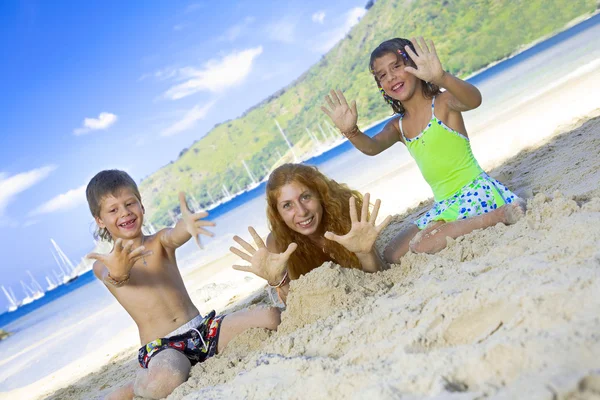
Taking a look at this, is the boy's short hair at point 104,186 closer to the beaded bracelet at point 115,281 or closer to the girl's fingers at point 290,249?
the beaded bracelet at point 115,281

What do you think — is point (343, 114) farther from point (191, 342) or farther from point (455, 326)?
point (455, 326)

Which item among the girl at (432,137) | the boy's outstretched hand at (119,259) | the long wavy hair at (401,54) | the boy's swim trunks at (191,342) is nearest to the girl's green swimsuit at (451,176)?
the girl at (432,137)

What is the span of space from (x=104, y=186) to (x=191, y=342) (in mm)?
1103

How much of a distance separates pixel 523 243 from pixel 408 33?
51.6m

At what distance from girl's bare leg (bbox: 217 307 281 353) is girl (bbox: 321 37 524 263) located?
0.86 meters

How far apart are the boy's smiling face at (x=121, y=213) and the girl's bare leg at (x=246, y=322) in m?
0.82

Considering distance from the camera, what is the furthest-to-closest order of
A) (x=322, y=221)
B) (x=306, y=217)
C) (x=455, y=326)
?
1. (x=322, y=221)
2. (x=306, y=217)
3. (x=455, y=326)

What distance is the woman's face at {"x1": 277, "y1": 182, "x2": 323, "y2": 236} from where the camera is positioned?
2.97 m

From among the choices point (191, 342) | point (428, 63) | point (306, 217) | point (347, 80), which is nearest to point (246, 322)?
point (191, 342)

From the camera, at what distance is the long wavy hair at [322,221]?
9.96 feet

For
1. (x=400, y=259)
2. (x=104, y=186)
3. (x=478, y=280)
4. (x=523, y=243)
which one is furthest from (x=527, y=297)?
(x=104, y=186)

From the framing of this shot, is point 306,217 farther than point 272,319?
Yes

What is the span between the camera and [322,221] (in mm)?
3109

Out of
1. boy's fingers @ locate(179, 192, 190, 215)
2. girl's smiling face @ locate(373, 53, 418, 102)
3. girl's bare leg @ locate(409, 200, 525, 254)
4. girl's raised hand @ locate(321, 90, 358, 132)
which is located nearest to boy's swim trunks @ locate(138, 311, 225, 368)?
boy's fingers @ locate(179, 192, 190, 215)
